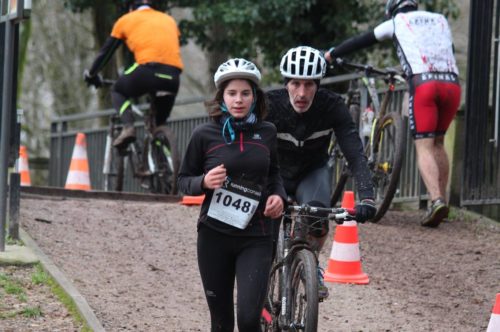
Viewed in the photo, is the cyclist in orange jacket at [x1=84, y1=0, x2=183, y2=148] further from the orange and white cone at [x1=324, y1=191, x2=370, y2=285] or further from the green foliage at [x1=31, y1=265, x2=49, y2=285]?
the green foliage at [x1=31, y1=265, x2=49, y2=285]

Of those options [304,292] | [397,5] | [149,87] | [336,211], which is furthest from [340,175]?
[336,211]

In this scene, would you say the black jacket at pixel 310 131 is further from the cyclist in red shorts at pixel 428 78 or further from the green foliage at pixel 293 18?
the green foliage at pixel 293 18

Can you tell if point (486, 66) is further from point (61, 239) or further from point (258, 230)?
point (258, 230)

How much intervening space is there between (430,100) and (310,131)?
380cm

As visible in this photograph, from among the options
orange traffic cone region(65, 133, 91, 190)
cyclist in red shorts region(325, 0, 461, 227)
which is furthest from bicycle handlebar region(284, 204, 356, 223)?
orange traffic cone region(65, 133, 91, 190)

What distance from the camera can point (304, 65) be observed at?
6.86 meters

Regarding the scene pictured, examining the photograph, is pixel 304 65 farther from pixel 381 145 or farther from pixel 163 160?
pixel 163 160

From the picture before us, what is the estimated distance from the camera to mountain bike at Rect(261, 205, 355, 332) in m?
6.28

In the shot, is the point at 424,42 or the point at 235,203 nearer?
the point at 235,203

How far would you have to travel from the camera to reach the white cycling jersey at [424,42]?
420 inches

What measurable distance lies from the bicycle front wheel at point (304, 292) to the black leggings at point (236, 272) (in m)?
0.31

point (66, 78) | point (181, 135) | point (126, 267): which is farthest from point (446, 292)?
point (66, 78)

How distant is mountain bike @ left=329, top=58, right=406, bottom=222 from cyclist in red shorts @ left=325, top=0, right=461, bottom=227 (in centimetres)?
22

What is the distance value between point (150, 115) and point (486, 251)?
4.40 meters
